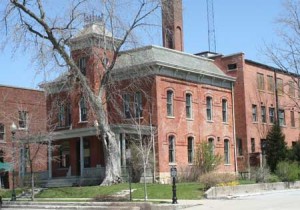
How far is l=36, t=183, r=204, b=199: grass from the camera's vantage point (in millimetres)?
28891

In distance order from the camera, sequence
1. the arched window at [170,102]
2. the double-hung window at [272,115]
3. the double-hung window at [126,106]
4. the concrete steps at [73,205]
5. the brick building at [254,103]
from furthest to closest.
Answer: the double-hung window at [272,115] → the brick building at [254,103] → the double-hung window at [126,106] → the arched window at [170,102] → the concrete steps at [73,205]

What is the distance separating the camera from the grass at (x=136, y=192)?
28.9m

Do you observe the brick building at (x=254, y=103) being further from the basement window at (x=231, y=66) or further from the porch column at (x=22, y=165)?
the porch column at (x=22, y=165)

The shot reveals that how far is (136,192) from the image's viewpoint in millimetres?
30609

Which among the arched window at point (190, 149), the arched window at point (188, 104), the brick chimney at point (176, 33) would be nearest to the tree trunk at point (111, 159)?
the arched window at point (190, 149)

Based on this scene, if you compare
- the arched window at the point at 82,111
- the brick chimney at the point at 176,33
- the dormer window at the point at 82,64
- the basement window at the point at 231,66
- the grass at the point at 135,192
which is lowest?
the grass at the point at 135,192

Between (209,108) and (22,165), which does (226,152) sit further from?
(22,165)

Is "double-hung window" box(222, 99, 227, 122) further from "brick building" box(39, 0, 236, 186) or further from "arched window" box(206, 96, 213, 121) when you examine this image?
"arched window" box(206, 96, 213, 121)

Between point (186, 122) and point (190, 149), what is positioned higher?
point (186, 122)

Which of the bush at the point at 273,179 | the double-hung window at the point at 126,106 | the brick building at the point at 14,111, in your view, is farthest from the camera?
the brick building at the point at 14,111

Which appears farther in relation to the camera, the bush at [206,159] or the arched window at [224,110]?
the arched window at [224,110]

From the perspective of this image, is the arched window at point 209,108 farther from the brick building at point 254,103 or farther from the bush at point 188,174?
the bush at point 188,174

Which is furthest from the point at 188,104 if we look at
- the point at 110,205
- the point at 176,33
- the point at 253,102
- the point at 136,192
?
the point at 110,205

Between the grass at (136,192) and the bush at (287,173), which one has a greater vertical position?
the bush at (287,173)
